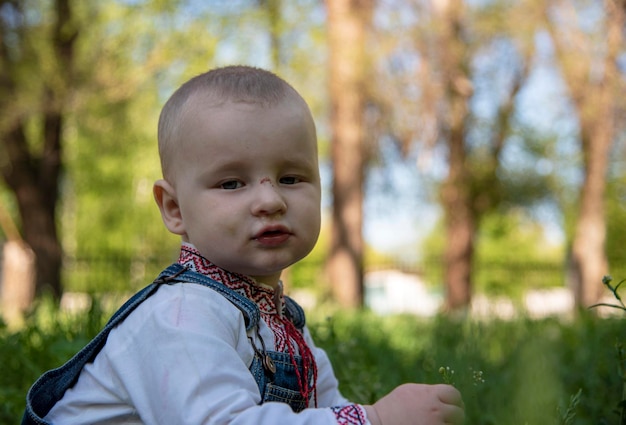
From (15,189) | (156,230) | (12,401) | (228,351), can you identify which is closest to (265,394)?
(228,351)

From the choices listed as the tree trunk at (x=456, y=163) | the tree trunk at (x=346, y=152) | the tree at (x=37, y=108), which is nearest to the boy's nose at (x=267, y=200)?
the tree trunk at (x=346, y=152)

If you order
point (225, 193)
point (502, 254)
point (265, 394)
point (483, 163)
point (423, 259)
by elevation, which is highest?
point (225, 193)

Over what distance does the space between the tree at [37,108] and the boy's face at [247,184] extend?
10065mm

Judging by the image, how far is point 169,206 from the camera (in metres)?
1.73

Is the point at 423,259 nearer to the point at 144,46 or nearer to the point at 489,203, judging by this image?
the point at 489,203

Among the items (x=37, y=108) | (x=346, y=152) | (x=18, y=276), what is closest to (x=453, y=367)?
(x=346, y=152)

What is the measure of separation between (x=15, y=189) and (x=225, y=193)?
38.9 feet

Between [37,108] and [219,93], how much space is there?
1041cm

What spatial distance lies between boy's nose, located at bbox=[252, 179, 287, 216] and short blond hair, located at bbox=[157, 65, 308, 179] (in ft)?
0.58

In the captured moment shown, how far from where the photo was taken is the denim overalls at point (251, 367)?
1.53 meters

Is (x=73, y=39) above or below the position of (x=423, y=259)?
above

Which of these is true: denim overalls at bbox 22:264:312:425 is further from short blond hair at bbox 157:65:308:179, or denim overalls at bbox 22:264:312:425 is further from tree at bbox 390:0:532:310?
tree at bbox 390:0:532:310

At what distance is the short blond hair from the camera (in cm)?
160

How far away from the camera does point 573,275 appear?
13.8 meters
